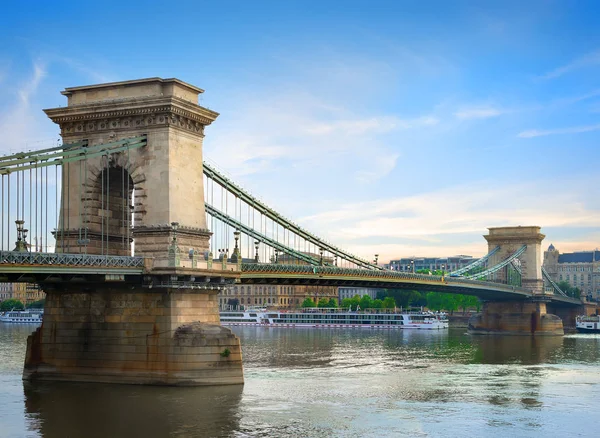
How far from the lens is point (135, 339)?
45.4m

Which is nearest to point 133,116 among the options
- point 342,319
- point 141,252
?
point 141,252

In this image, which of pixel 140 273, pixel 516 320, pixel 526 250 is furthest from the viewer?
pixel 526 250

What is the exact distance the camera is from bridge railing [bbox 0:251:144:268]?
3831cm

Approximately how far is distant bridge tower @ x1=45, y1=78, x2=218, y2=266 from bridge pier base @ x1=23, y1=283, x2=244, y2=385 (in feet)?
8.02

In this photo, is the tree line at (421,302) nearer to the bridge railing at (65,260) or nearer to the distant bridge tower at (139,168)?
the distant bridge tower at (139,168)

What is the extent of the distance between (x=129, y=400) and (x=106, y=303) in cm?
664

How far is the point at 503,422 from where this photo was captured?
3931cm

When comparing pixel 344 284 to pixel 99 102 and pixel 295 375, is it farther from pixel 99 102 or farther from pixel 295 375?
pixel 99 102

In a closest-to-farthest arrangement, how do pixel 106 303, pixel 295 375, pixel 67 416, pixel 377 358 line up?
pixel 67 416
pixel 106 303
pixel 295 375
pixel 377 358

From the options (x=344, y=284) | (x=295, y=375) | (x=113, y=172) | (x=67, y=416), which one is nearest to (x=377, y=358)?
(x=344, y=284)

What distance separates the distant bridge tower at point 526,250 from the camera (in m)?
139

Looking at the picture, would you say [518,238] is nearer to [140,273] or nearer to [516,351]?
[516,351]

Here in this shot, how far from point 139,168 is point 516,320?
91.3m

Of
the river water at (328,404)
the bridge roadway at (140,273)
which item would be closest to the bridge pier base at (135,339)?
the river water at (328,404)
